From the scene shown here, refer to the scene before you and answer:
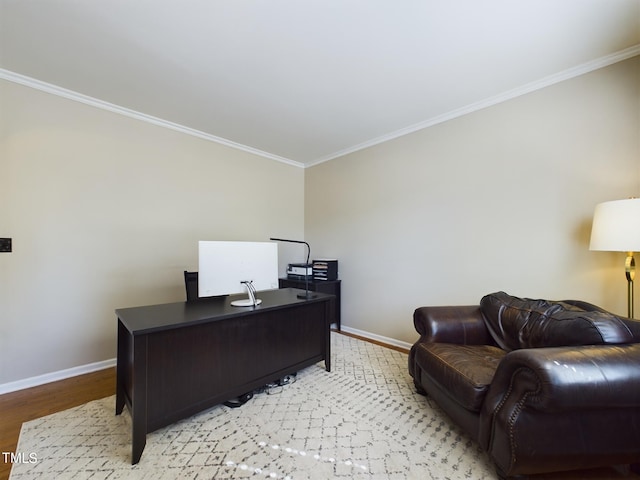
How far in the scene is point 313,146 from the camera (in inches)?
146

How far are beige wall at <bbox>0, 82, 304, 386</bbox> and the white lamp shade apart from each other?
3.48 m

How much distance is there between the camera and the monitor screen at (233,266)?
1.89 meters

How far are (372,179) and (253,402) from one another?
2744 mm

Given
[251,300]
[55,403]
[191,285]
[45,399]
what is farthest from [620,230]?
[45,399]

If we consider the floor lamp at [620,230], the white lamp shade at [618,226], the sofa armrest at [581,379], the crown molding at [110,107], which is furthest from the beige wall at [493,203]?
the crown molding at [110,107]

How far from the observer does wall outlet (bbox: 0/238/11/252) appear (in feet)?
7.00

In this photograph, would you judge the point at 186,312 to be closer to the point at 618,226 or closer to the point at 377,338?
the point at 377,338

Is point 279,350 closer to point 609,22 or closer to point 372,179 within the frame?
point 372,179

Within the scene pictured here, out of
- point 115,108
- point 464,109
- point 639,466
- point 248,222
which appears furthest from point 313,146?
point 639,466

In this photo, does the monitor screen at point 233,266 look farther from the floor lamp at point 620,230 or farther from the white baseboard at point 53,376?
the floor lamp at point 620,230

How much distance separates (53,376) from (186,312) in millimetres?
1634

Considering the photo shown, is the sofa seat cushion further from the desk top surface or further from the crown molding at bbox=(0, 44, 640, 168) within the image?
the crown molding at bbox=(0, 44, 640, 168)

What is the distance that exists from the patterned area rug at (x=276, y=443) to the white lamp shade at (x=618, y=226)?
1.43 m

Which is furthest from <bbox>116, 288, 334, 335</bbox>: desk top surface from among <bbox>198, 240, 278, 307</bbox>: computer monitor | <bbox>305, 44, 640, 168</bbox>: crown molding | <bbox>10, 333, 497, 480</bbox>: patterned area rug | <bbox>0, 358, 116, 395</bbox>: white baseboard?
<bbox>305, 44, 640, 168</bbox>: crown molding
